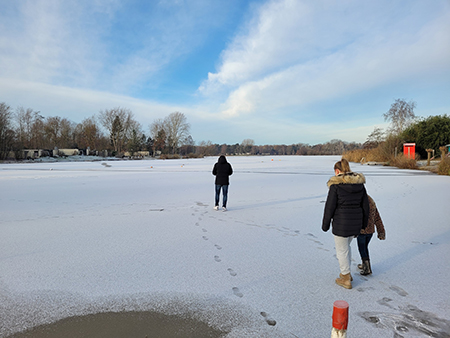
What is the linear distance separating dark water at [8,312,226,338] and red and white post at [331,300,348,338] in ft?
3.83

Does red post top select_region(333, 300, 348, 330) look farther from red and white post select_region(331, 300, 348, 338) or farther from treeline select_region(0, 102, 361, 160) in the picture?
treeline select_region(0, 102, 361, 160)

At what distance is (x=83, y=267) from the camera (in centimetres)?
390

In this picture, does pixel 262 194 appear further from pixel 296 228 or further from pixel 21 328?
pixel 21 328

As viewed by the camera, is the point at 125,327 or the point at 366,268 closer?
the point at 125,327

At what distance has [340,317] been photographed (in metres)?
1.65

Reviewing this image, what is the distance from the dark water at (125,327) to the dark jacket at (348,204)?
1706mm

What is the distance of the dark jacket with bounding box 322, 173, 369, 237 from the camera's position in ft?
10.4

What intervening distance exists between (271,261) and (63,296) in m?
2.63

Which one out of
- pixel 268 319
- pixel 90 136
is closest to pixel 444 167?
pixel 268 319

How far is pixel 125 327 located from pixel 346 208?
255 centimetres

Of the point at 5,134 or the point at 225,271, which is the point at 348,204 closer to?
the point at 225,271

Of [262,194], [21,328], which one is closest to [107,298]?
[21,328]

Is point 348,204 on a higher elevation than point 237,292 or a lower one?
higher

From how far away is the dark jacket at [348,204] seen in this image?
3180 millimetres
